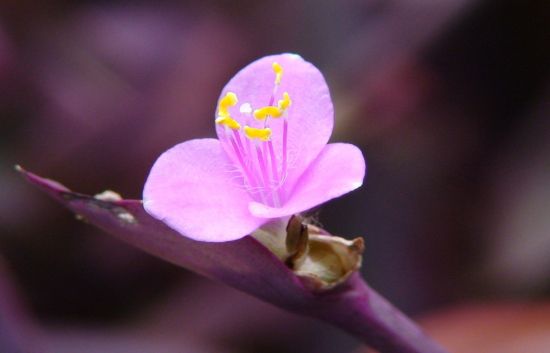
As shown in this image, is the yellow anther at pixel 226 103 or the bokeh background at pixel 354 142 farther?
the bokeh background at pixel 354 142

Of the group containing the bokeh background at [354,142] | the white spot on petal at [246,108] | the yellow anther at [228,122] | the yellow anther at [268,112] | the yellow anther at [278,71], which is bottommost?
the yellow anther at [228,122]

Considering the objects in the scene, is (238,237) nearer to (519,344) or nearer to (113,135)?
(519,344)

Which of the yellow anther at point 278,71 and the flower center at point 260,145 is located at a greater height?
the yellow anther at point 278,71

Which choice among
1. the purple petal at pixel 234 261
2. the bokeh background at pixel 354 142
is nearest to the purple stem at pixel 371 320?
the purple petal at pixel 234 261

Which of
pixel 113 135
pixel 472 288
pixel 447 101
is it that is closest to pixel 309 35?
pixel 447 101

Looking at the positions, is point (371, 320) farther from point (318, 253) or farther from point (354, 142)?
point (354, 142)

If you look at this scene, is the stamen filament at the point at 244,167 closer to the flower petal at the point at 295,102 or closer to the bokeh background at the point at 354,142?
the flower petal at the point at 295,102

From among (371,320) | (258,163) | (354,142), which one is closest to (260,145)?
(258,163)
